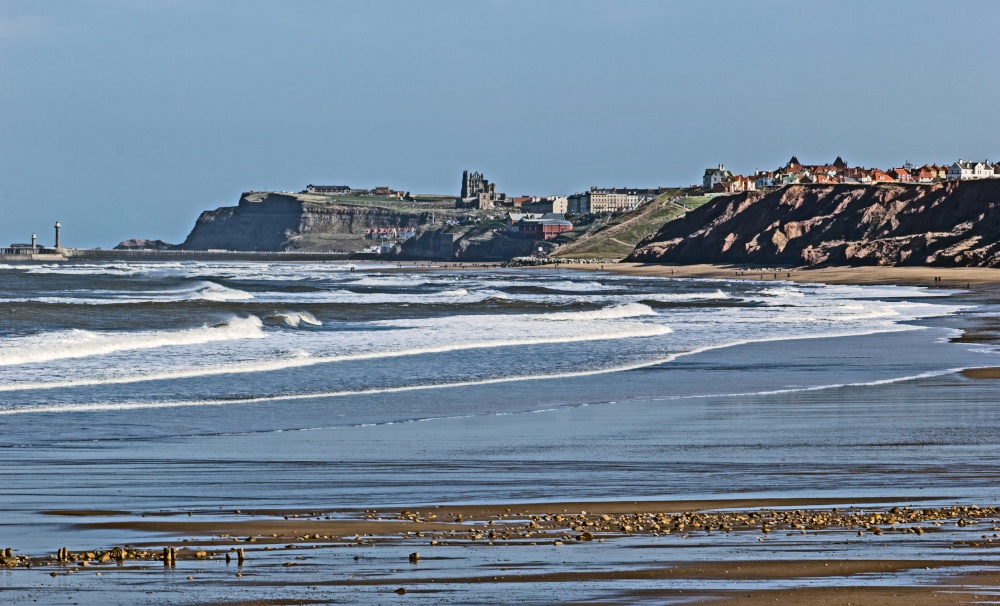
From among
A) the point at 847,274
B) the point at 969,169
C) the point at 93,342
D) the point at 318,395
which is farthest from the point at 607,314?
the point at 969,169

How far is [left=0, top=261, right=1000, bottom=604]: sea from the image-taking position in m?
9.24

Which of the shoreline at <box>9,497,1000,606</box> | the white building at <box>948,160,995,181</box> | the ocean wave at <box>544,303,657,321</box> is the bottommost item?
the ocean wave at <box>544,303,657,321</box>

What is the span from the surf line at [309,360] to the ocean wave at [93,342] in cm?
364

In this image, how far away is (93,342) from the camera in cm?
2766

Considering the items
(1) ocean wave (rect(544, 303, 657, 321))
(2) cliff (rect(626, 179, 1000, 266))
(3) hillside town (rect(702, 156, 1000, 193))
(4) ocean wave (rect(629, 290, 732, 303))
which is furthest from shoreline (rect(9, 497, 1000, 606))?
(3) hillside town (rect(702, 156, 1000, 193))

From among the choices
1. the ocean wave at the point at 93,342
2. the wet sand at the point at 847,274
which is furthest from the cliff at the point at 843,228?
the ocean wave at the point at 93,342

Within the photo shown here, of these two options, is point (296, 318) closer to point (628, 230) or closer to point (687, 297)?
point (687, 297)

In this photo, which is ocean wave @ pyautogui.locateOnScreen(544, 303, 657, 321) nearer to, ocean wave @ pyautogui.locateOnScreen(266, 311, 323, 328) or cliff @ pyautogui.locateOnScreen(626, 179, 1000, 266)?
ocean wave @ pyautogui.locateOnScreen(266, 311, 323, 328)

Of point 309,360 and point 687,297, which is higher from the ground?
point 687,297

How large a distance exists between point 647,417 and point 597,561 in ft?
29.9

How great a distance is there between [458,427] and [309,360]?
10.6m

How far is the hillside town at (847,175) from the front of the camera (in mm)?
161375

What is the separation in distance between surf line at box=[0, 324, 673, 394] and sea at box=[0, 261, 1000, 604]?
11 centimetres

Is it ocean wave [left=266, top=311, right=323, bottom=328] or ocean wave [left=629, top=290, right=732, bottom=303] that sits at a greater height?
ocean wave [left=629, top=290, right=732, bottom=303]
